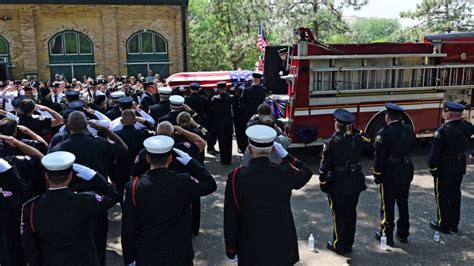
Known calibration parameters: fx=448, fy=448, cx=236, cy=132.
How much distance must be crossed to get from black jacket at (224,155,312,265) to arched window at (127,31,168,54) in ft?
65.0

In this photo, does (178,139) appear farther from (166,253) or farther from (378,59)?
(378,59)

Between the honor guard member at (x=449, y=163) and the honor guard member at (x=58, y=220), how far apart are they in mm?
4300

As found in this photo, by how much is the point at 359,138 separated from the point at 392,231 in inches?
50.7

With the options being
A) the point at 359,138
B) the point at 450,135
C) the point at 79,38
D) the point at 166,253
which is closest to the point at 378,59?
the point at 450,135

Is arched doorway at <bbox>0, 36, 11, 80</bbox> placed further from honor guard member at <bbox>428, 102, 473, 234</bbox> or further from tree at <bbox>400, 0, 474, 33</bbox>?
tree at <bbox>400, 0, 474, 33</bbox>

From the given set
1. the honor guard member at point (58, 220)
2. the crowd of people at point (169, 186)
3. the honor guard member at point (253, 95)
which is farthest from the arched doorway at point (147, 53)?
the honor guard member at point (58, 220)

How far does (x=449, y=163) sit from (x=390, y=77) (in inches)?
151

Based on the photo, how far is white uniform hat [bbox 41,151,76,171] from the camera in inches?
123

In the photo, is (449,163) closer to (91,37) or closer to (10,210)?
(10,210)

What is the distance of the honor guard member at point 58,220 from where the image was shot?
121 inches

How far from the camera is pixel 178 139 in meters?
5.19

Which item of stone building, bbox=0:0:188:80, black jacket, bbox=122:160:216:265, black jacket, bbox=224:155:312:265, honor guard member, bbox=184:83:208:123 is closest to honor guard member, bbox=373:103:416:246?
black jacket, bbox=224:155:312:265

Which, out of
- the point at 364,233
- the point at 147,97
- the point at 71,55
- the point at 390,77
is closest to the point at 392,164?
the point at 364,233

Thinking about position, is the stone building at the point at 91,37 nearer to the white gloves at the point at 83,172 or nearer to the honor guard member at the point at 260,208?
the white gloves at the point at 83,172
